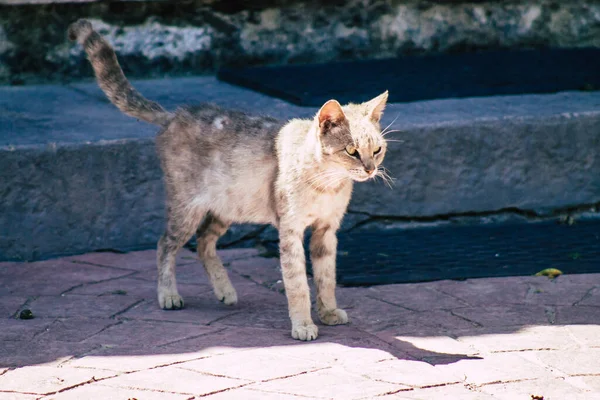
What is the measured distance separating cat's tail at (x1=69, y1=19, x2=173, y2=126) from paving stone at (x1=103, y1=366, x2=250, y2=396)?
170 cm

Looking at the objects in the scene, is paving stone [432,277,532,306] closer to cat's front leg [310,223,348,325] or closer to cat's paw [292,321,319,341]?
cat's front leg [310,223,348,325]

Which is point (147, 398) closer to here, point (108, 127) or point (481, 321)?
point (481, 321)

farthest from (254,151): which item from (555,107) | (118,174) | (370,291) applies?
(555,107)

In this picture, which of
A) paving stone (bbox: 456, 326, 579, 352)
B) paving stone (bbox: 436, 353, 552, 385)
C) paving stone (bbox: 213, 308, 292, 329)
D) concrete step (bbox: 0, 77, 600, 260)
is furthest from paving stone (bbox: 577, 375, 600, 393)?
concrete step (bbox: 0, 77, 600, 260)

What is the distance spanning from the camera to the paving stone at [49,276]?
5371 mm

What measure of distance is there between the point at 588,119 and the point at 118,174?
10.3ft

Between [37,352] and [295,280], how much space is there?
121 centimetres

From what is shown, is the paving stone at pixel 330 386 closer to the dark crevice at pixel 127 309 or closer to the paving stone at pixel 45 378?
the paving stone at pixel 45 378

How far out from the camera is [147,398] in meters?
3.70

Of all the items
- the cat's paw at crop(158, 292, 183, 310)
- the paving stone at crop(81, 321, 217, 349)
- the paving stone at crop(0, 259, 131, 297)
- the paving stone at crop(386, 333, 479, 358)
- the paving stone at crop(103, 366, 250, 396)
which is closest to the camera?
the paving stone at crop(103, 366, 250, 396)

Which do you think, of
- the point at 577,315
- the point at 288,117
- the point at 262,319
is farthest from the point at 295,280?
the point at 288,117

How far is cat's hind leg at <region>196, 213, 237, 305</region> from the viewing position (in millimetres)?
5129

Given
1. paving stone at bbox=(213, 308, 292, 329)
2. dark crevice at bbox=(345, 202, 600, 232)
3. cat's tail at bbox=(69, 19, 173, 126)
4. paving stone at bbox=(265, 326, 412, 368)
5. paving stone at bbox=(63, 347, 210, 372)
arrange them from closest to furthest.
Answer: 1. paving stone at bbox=(63, 347, 210, 372)
2. paving stone at bbox=(265, 326, 412, 368)
3. paving stone at bbox=(213, 308, 292, 329)
4. cat's tail at bbox=(69, 19, 173, 126)
5. dark crevice at bbox=(345, 202, 600, 232)

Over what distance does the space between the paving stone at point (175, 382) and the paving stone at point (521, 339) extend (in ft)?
3.82
